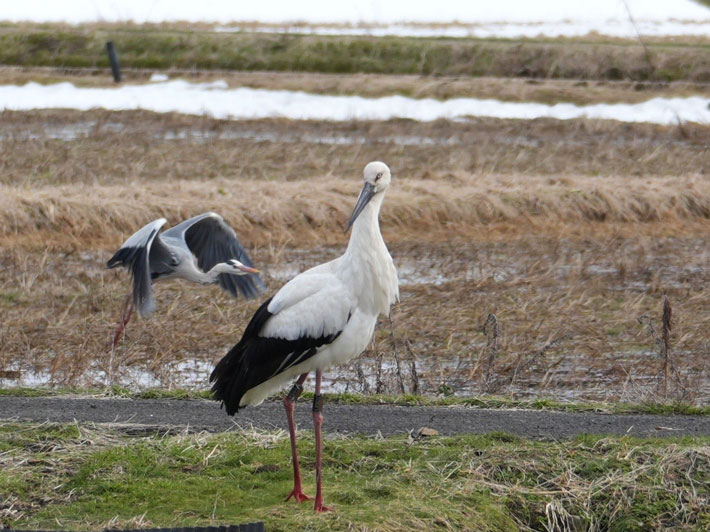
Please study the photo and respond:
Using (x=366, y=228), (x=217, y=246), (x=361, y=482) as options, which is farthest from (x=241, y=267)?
(x=366, y=228)

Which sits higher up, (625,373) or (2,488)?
(2,488)

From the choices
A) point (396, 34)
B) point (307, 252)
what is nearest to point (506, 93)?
point (396, 34)

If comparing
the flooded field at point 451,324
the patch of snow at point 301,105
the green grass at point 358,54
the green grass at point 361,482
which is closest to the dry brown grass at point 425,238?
the flooded field at point 451,324

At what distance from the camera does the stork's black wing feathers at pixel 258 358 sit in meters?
6.27

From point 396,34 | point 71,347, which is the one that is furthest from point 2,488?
point 396,34

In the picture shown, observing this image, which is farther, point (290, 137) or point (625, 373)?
point (290, 137)

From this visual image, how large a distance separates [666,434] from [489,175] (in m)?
10.3

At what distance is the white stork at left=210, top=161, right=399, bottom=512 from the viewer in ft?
20.5

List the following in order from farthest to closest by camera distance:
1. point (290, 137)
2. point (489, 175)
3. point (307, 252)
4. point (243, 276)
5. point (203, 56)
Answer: point (203, 56), point (290, 137), point (489, 175), point (307, 252), point (243, 276)

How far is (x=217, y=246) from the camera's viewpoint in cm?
1109

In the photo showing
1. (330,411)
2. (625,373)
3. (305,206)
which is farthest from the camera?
(305,206)

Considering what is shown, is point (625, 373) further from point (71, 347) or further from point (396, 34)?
point (396, 34)

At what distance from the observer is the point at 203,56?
31.9m

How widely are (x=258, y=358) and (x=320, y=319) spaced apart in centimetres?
41
